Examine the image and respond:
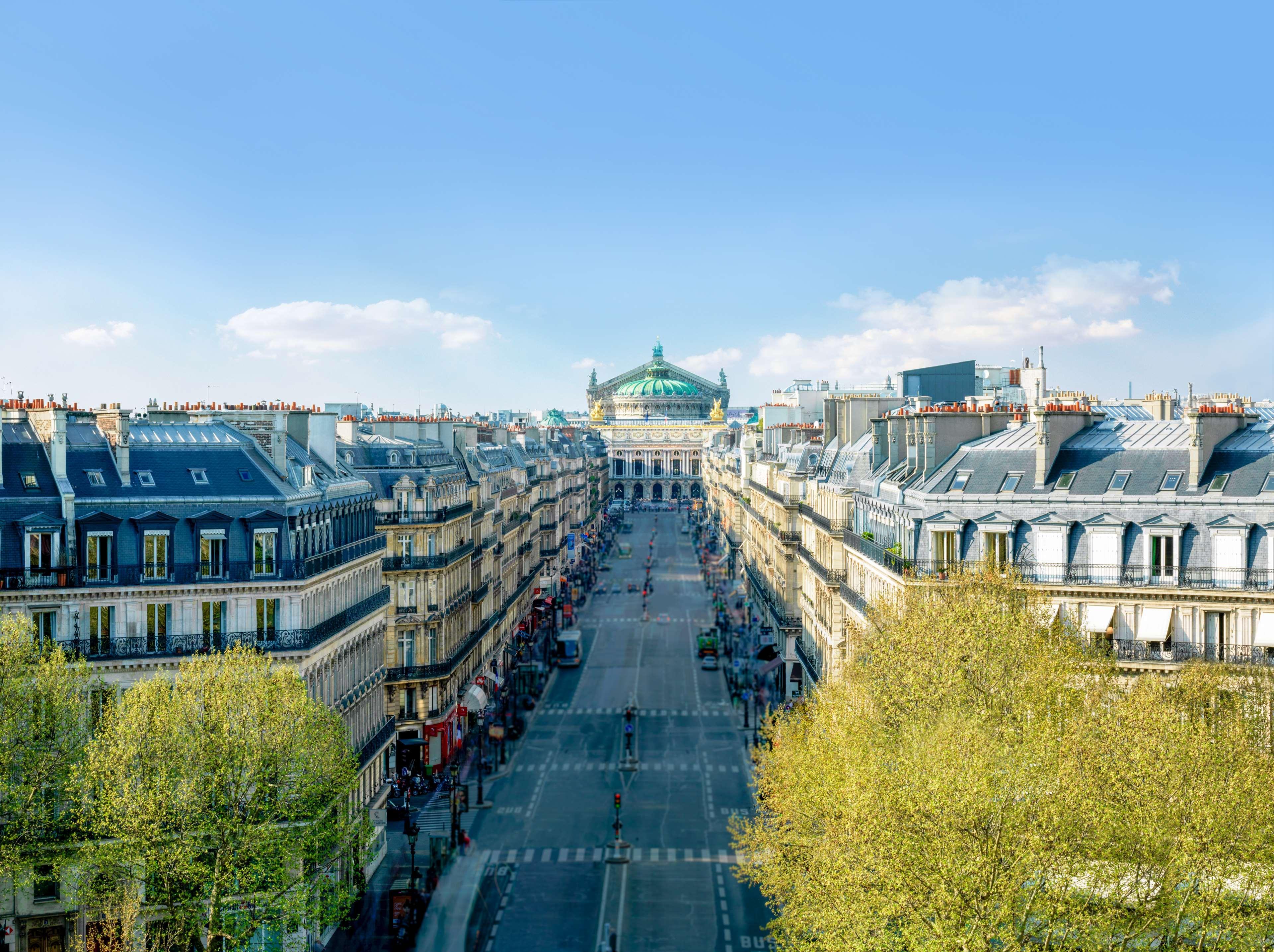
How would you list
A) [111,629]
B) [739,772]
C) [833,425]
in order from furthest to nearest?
[833,425] → [739,772] → [111,629]

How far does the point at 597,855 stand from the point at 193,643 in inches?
715

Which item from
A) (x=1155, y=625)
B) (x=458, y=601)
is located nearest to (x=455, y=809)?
(x=458, y=601)

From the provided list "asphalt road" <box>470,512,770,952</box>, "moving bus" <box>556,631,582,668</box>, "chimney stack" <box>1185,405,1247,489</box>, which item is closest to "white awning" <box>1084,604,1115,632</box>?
"chimney stack" <box>1185,405,1247,489</box>

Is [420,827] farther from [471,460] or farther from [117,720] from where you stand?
[471,460]

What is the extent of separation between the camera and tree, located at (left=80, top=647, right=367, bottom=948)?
3206cm

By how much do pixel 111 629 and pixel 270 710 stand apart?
943cm

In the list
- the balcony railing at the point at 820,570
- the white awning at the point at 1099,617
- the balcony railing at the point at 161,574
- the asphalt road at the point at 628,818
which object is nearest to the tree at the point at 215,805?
the balcony railing at the point at 161,574

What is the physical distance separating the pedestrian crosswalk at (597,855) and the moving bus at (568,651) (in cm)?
4029

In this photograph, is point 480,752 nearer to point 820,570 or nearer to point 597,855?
point 597,855

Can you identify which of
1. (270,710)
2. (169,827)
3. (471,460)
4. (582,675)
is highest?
(471,460)

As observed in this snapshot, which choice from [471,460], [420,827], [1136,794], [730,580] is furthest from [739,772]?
[730,580]

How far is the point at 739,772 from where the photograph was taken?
61.3m

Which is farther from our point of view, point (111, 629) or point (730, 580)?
point (730, 580)

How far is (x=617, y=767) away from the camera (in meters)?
62.4
